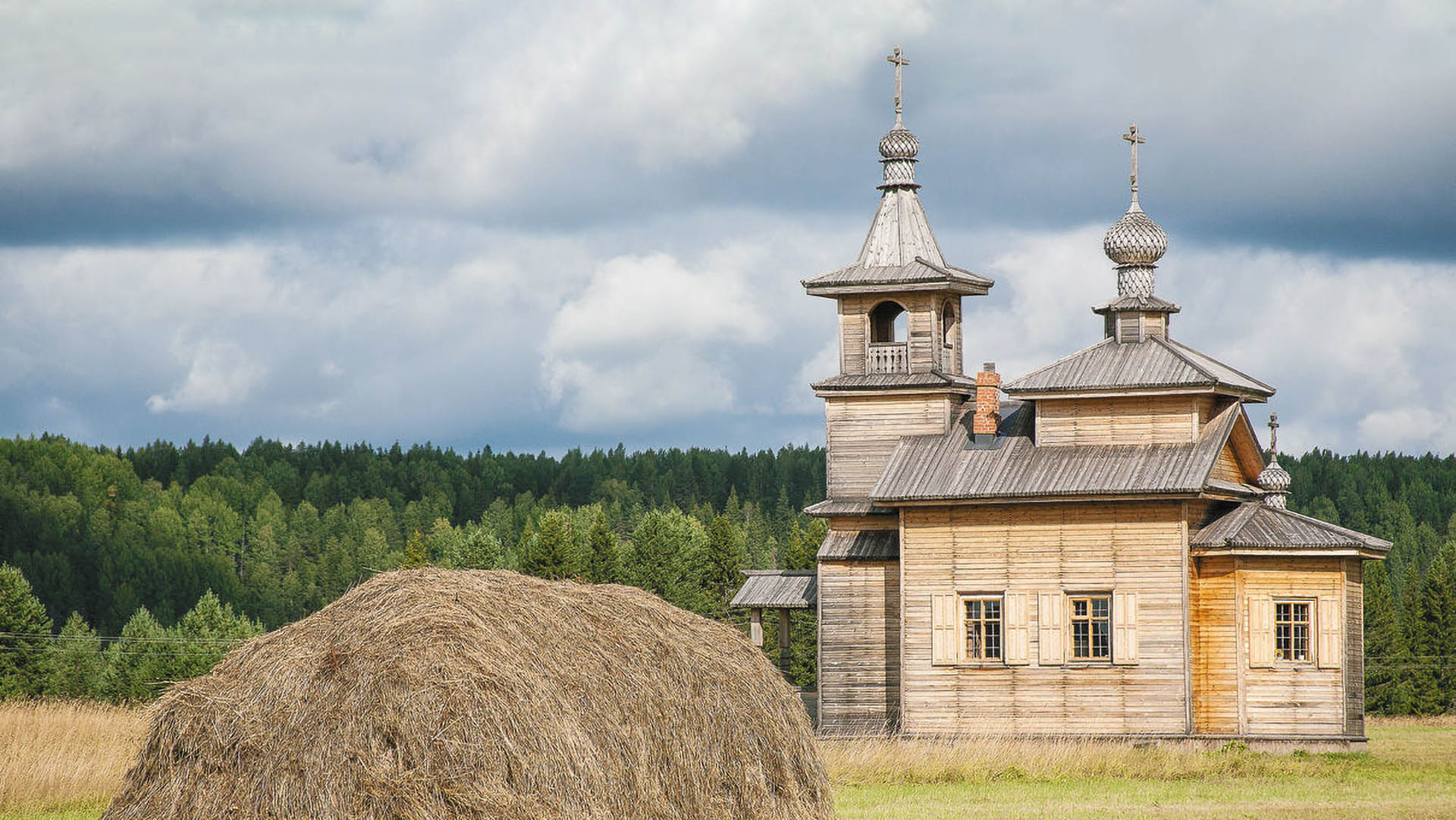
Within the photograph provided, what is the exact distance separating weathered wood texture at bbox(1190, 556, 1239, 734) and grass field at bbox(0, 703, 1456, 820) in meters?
2.32

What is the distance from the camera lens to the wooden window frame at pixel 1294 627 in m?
35.4

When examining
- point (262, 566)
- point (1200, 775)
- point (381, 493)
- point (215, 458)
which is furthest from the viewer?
point (215, 458)

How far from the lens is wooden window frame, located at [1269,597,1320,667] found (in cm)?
3544

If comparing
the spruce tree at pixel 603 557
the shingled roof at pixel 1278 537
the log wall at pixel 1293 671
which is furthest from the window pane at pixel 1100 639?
the spruce tree at pixel 603 557

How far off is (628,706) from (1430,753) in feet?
80.0

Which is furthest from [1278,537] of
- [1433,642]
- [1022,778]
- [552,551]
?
[552,551]

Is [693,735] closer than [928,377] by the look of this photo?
Yes

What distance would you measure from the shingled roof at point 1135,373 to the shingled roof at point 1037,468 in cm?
101

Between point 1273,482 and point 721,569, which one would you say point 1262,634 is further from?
point 721,569

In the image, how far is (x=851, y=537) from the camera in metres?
→ 40.1

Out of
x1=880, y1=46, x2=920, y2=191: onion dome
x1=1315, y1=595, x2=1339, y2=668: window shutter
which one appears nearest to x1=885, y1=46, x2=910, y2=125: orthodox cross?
x1=880, y1=46, x2=920, y2=191: onion dome

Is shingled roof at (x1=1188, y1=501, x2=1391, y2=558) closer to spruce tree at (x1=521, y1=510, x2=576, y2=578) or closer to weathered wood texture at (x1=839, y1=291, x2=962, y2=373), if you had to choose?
weathered wood texture at (x1=839, y1=291, x2=962, y2=373)

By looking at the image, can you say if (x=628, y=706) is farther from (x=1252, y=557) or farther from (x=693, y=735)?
(x=1252, y=557)

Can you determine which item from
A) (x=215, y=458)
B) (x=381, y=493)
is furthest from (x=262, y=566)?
(x=215, y=458)
